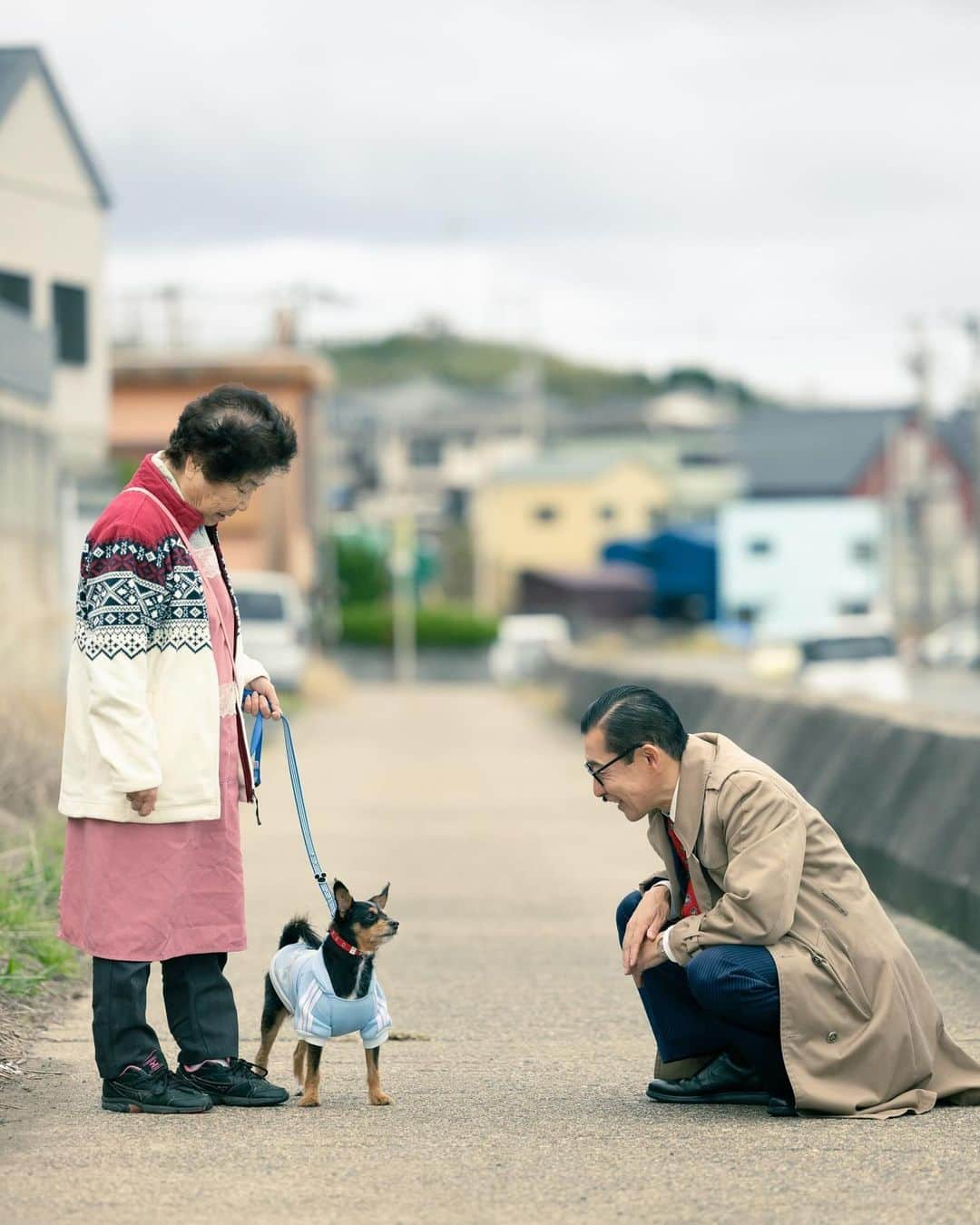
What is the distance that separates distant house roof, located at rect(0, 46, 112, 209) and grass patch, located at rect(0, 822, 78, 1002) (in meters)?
11.8

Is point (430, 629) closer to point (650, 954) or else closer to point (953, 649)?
point (953, 649)

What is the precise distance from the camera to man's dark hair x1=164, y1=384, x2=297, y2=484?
5.42 meters

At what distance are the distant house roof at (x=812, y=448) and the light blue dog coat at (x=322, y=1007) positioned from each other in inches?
3034

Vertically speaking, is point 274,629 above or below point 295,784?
below

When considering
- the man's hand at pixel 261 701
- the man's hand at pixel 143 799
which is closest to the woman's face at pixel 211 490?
the man's hand at pixel 261 701

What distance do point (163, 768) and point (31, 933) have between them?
8.75 feet

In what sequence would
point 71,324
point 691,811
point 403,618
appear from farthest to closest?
point 403,618, point 71,324, point 691,811

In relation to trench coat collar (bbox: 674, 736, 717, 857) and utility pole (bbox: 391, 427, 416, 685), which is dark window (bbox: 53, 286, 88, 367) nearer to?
trench coat collar (bbox: 674, 736, 717, 857)

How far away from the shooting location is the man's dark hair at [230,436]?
17.8ft

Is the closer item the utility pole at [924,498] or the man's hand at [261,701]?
the man's hand at [261,701]

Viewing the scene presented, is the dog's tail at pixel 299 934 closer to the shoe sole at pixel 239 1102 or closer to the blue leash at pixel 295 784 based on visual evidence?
the blue leash at pixel 295 784

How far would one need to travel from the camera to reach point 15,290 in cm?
2086

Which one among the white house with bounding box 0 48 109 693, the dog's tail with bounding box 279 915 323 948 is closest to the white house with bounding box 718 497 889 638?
the white house with bounding box 0 48 109 693

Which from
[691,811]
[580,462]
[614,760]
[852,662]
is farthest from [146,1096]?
[580,462]
